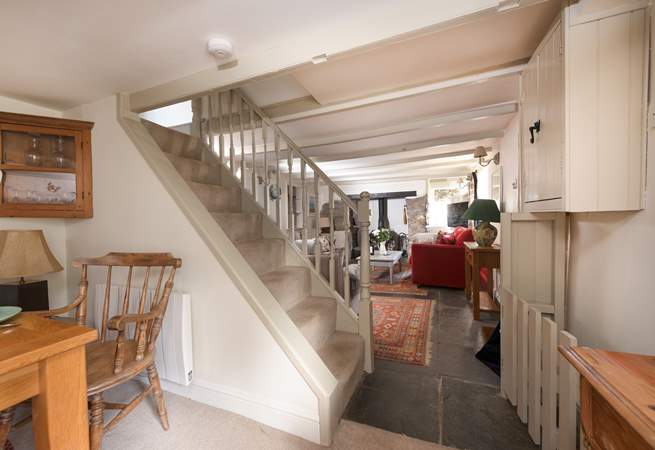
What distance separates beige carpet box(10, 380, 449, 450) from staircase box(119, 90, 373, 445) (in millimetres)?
154

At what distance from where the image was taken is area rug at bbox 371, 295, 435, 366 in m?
2.22

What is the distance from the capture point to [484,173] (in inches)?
184

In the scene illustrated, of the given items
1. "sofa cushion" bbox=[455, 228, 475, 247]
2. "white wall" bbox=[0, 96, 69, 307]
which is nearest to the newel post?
"white wall" bbox=[0, 96, 69, 307]

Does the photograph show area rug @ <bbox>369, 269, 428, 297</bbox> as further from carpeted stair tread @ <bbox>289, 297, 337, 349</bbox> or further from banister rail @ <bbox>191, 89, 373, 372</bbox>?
carpeted stair tread @ <bbox>289, 297, 337, 349</bbox>

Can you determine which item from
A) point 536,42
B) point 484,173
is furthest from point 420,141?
point 536,42

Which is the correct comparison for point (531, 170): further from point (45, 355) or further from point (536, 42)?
point (45, 355)

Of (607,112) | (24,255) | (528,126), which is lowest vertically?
(24,255)

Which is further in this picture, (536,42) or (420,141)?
(420,141)

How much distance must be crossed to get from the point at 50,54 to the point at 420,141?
3.60 m

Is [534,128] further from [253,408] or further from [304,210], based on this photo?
[253,408]

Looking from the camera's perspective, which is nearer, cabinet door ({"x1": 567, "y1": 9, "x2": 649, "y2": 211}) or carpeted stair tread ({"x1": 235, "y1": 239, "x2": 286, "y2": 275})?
cabinet door ({"x1": 567, "y1": 9, "x2": 649, "y2": 211})

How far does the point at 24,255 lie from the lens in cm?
170

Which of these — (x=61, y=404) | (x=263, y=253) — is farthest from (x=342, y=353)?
(x=61, y=404)

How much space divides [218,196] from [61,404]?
1733 millimetres
